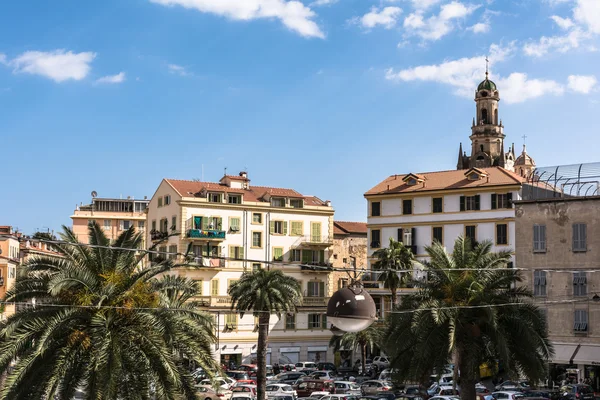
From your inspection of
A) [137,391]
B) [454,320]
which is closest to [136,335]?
[137,391]

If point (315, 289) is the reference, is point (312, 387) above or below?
below

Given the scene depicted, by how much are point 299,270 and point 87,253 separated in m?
58.3

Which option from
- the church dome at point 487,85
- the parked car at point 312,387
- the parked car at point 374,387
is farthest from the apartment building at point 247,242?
the church dome at point 487,85

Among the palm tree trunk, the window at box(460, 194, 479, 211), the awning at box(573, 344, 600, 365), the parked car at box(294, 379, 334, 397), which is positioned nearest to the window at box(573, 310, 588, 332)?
the awning at box(573, 344, 600, 365)

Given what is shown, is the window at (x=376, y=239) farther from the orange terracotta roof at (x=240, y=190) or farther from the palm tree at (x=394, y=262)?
the palm tree at (x=394, y=262)

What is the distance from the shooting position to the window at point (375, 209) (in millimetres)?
86125

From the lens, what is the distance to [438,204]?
8206cm

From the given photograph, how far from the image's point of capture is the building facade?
56.8 metres

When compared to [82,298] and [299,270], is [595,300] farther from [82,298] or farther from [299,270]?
[82,298]

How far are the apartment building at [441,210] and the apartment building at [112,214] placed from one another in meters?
50.6

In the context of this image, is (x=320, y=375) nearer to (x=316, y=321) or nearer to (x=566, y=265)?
(x=316, y=321)

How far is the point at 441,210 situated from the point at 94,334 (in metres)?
59.2

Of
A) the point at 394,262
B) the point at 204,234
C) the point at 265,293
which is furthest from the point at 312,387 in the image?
the point at 204,234

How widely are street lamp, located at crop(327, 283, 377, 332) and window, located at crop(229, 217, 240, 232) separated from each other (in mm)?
68569
